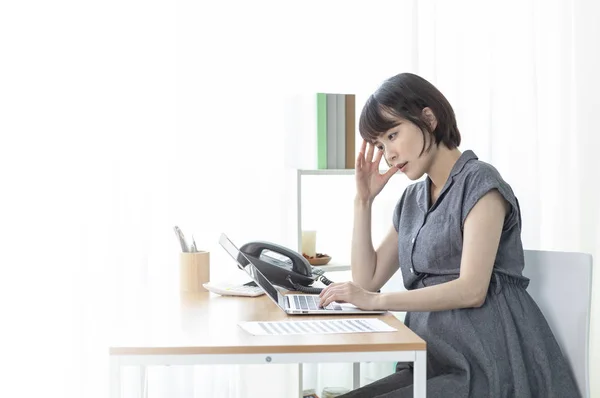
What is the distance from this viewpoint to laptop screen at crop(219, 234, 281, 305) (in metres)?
1.78

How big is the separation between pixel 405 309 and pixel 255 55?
1.37 m

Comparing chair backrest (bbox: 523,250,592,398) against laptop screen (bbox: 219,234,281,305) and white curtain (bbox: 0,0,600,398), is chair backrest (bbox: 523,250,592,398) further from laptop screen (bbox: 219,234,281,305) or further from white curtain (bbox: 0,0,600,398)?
laptop screen (bbox: 219,234,281,305)

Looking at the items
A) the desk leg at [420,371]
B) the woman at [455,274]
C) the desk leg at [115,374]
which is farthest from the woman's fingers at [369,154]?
the desk leg at [115,374]

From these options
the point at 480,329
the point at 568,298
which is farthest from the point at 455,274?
the point at 568,298

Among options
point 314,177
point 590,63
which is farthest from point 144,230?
point 590,63

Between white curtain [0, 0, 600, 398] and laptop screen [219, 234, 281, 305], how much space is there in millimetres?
601

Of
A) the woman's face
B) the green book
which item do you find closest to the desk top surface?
the woman's face

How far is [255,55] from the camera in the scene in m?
2.77

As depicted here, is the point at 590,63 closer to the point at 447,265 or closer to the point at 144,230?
the point at 447,265

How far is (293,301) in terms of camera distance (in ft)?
6.10

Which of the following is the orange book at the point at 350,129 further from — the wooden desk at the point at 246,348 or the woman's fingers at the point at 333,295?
the wooden desk at the point at 246,348

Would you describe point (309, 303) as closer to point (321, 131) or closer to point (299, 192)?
point (299, 192)

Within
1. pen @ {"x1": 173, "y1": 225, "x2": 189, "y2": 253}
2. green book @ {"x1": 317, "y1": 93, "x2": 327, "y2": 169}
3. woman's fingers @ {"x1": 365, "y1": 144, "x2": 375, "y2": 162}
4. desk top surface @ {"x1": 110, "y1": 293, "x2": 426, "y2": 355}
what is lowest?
desk top surface @ {"x1": 110, "y1": 293, "x2": 426, "y2": 355}

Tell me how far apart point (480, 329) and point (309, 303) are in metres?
0.41
